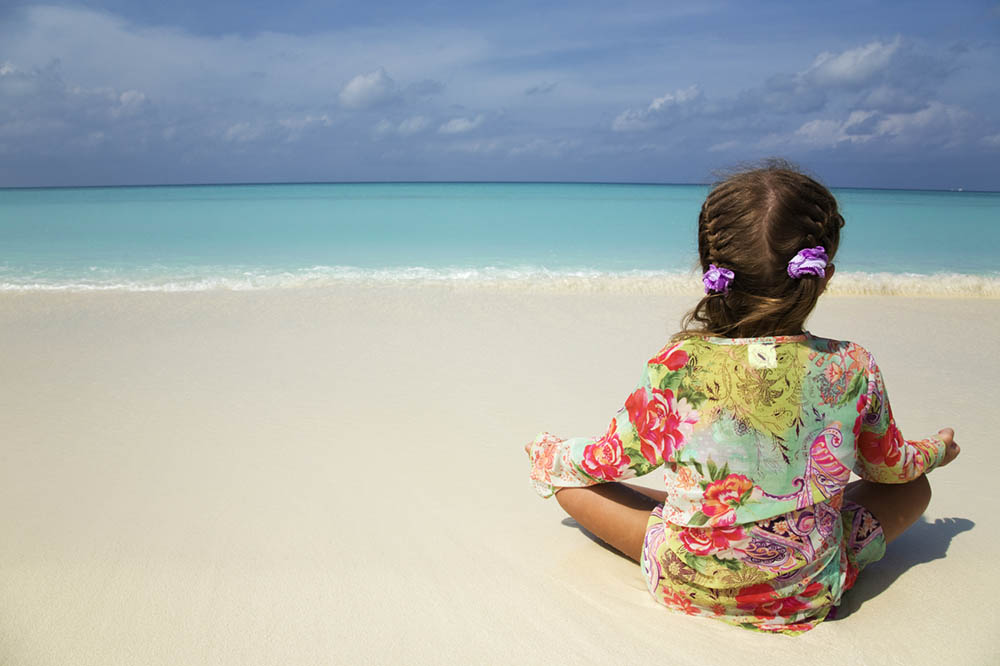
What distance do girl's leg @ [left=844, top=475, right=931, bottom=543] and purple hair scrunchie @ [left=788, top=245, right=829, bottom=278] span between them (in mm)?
861

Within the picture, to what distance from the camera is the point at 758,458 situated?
179cm

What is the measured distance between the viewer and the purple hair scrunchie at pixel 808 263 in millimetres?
1704

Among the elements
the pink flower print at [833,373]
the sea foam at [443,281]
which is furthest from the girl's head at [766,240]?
the sea foam at [443,281]

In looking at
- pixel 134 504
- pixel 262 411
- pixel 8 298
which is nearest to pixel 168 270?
pixel 8 298

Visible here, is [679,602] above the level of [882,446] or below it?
below

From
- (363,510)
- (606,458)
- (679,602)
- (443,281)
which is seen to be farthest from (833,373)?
(443,281)

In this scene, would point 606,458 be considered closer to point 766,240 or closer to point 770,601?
point 770,601

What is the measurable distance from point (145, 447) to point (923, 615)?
2.93 m

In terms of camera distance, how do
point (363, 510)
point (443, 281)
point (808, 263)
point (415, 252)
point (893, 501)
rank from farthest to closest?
point (415, 252) < point (443, 281) < point (363, 510) < point (893, 501) < point (808, 263)

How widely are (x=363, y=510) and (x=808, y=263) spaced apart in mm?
1778

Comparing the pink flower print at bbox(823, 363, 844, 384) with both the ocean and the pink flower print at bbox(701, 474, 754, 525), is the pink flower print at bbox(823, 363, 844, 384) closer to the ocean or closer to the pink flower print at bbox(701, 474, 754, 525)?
the pink flower print at bbox(701, 474, 754, 525)

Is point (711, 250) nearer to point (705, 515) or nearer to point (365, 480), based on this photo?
point (705, 515)

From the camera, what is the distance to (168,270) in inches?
372

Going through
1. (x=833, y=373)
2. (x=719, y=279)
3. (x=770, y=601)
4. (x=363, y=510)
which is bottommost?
(x=363, y=510)
